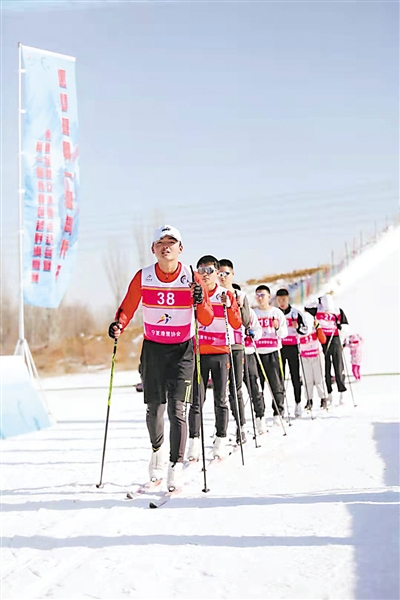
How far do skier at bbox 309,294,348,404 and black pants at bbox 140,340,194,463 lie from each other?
6.17m

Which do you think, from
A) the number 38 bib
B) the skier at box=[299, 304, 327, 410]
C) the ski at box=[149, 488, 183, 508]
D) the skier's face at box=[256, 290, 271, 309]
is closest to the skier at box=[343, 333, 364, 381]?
the skier at box=[299, 304, 327, 410]

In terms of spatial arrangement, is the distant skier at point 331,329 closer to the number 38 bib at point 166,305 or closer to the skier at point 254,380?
the skier at point 254,380

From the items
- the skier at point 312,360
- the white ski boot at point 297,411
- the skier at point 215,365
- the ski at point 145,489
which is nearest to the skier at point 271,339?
the white ski boot at point 297,411

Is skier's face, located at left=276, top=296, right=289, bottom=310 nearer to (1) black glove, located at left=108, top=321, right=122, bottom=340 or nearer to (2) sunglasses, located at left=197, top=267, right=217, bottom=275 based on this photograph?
(2) sunglasses, located at left=197, top=267, right=217, bottom=275

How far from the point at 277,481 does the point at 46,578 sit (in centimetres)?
218

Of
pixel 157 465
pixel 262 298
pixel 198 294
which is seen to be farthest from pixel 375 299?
pixel 198 294

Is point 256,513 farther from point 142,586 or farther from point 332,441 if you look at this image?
point 332,441

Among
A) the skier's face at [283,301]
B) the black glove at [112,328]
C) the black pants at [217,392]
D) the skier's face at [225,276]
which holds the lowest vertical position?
the black pants at [217,392]

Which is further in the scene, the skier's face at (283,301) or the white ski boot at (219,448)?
the skier's face at (283,301)

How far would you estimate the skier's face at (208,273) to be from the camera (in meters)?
5.89

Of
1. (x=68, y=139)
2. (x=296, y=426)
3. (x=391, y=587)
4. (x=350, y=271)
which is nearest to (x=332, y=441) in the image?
(x=296, y=426)

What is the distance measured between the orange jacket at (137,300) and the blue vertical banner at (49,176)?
4.65 meters

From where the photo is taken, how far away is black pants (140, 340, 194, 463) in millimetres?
4891

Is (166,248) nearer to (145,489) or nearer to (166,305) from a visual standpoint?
(166,305)
